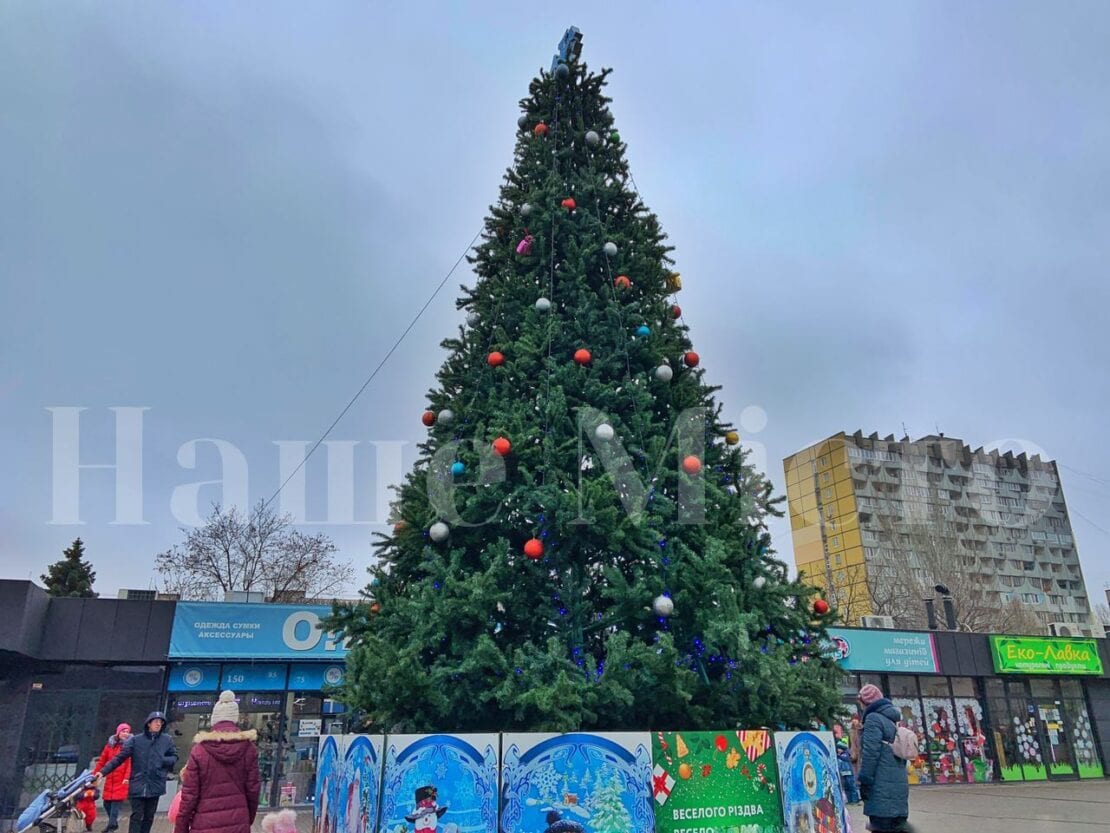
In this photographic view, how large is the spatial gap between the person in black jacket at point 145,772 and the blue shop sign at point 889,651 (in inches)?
575

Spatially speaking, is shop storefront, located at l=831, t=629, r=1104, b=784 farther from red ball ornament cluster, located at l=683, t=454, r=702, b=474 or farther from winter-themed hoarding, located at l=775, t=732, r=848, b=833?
red ball ornament cluster, located at l=683, t=454, r=702, b=474

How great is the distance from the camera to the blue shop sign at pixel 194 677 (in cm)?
1384

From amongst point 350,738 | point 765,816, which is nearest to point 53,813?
point 350,738

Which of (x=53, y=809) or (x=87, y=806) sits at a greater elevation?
(x=53, y=809)

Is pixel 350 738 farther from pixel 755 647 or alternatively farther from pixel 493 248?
pixel 493 248

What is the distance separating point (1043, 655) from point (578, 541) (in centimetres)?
1981

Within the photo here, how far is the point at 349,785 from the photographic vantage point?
5590 mm

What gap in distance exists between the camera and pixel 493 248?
8.42 m

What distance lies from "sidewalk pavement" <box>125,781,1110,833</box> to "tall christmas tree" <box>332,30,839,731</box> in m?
4.69

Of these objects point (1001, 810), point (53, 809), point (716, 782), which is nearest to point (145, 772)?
point (53, 809)

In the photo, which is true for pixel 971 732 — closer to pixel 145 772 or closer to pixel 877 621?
pixel 877 621

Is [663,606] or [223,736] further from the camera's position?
[663,606]

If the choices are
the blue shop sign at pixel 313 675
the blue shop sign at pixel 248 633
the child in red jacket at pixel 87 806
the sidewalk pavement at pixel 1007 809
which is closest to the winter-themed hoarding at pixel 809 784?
the sidewalk pavement at pixel 1007 809

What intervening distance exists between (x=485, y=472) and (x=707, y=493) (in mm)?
1991
